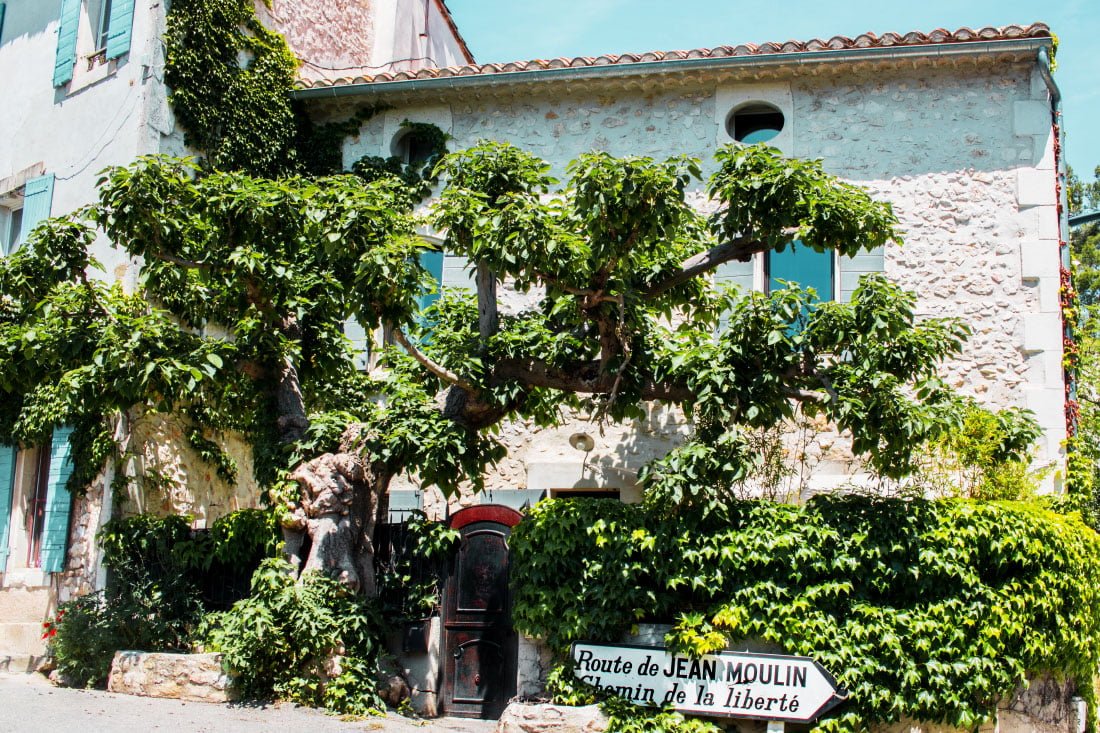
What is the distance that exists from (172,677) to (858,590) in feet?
19.0

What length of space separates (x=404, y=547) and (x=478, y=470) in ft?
4.40

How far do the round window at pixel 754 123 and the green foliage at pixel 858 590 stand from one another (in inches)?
206

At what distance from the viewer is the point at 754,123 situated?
1224cm

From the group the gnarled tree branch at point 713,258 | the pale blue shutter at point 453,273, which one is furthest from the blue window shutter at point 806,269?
the pale blue shutter at point 453,273

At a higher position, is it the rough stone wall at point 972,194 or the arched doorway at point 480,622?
the rough stone wall at point 972,194

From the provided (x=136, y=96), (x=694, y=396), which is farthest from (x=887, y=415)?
(x=136, y=96)

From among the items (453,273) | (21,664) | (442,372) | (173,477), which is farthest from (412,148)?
(21,664)

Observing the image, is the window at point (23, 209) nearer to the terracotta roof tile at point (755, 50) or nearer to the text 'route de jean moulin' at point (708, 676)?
the terracotta roof tile at point (755, 50)

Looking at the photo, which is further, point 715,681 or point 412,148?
point 412,148

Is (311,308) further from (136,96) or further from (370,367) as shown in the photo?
(136,96)

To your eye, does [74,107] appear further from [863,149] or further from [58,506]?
[863,149]

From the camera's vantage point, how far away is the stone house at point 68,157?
1119 centimetres

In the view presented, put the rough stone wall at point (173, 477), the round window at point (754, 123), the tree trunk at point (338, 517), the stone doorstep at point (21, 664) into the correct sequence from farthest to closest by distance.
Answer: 1. the round window at point (754, 123)
2. the rough stone wall at point (173, 477)
3. the stone doorstep at point (21, 664)
4. the tree trunk at point (338, 517)

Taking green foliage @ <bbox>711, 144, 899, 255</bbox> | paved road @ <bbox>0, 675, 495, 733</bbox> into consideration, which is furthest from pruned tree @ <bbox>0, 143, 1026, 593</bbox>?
paved road @ <bbox>0, 675, 495, 733</bbox>
